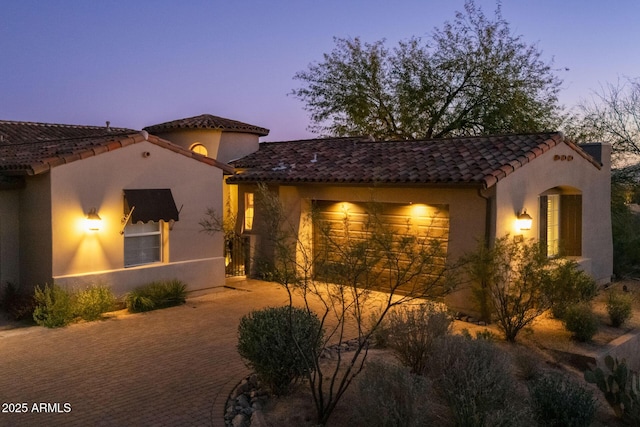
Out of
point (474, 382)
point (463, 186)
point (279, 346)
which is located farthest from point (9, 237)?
point (474, 382)

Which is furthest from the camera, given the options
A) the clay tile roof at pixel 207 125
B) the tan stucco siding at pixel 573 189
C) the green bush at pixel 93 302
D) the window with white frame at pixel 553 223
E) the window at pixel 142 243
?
the clay tile roof at pixel 207 125

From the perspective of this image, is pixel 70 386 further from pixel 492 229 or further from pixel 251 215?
pixel 251 215

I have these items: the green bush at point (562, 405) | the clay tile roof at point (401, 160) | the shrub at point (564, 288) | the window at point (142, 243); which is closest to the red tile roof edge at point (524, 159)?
the clay tile roof at point (401, 160)

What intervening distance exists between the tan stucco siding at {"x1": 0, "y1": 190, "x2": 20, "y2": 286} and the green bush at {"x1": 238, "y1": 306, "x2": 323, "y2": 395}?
27.0ft

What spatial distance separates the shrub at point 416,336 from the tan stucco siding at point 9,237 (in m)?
9.78

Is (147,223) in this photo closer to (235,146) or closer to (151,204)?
(151,204)

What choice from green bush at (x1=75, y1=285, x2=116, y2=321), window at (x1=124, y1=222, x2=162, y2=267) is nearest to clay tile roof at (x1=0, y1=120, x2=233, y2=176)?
window at (x1=124, y1=222, x2=162, y2=267)

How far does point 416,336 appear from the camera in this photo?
835cm

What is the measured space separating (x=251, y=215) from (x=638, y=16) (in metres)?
17.9

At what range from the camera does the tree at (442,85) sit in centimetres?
2866

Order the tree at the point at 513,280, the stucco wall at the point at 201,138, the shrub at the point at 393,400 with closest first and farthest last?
the shrub at the point at 393,400 → the tree at the point at 513,280 → the stucco wall at the point at 201,138

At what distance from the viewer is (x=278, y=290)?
52.3 ft

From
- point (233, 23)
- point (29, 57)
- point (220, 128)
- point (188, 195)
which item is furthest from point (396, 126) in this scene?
point (29, 57)

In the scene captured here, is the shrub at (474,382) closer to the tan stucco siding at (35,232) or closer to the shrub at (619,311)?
the shrub at (619,311)
